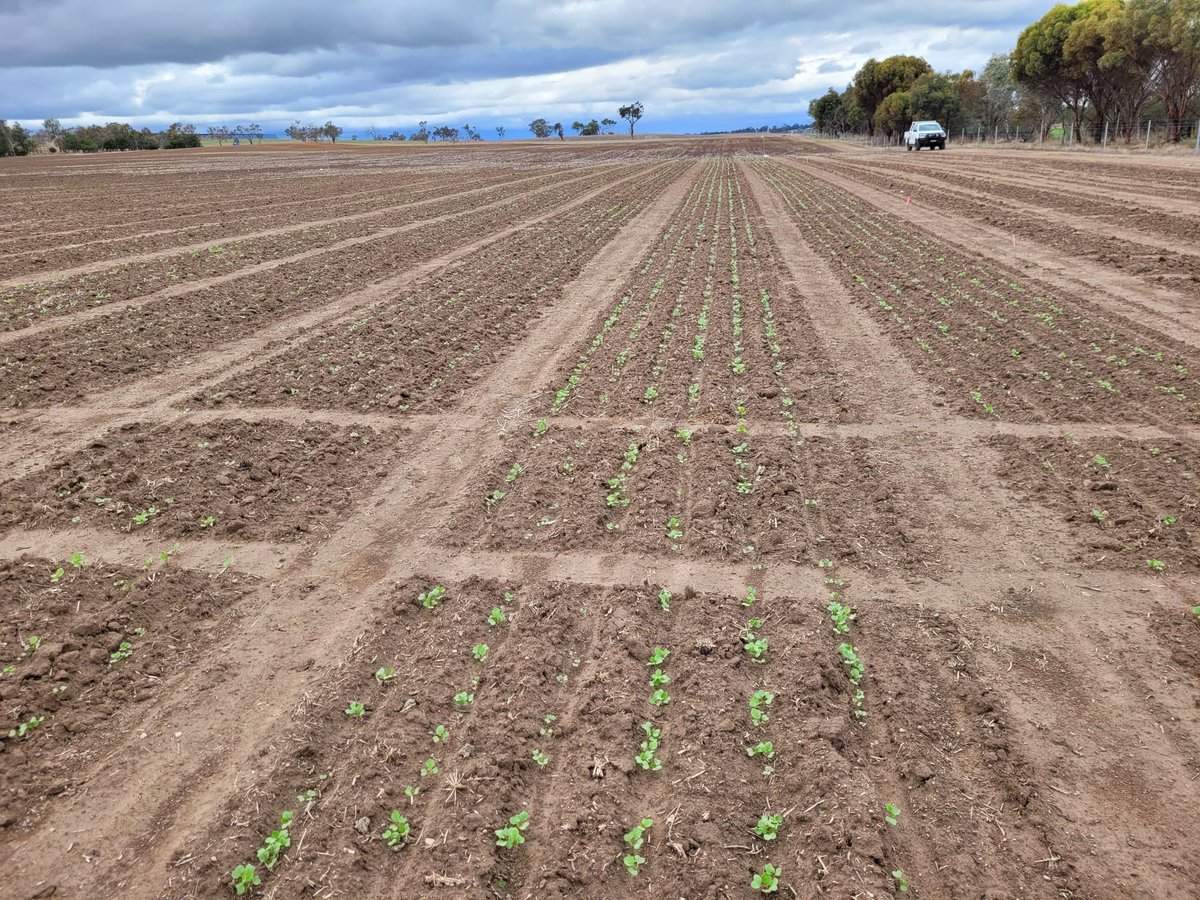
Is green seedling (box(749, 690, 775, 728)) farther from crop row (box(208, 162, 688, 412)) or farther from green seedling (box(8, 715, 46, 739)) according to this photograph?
crop row (box(208, 162, 688, 412))

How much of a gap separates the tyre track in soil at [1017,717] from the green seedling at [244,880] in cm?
308

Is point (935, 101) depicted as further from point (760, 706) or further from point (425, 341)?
point (760, 706)

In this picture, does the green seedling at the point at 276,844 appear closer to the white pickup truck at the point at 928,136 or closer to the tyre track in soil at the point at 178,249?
the tyre track in soil at the point at 178,249

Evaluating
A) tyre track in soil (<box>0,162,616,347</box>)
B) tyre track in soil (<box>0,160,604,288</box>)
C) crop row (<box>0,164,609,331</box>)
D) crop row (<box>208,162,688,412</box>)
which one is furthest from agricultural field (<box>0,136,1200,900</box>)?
tyre track in soil (<box>0,160,604,288</box>)

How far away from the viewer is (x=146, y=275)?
622 inches

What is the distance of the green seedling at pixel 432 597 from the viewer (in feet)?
17.3

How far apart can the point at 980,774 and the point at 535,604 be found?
118 inches

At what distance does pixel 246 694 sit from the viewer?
4.51 m

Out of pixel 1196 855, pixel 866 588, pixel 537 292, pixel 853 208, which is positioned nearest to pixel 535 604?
pixel 866 588

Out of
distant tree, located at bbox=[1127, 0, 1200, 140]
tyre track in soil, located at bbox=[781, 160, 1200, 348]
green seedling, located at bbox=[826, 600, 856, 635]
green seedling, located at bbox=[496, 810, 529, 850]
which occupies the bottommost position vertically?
green seedling, located at bbox=[496, 810, 529, 850]

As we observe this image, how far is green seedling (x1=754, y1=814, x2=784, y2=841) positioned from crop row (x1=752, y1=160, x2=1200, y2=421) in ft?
20.8

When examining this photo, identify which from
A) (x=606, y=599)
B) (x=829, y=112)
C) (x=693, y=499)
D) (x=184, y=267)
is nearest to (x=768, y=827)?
(x=606, y=599)

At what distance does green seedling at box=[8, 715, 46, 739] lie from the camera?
13.7 ft

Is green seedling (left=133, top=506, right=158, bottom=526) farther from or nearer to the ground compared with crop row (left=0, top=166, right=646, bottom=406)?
nearer to the ground
